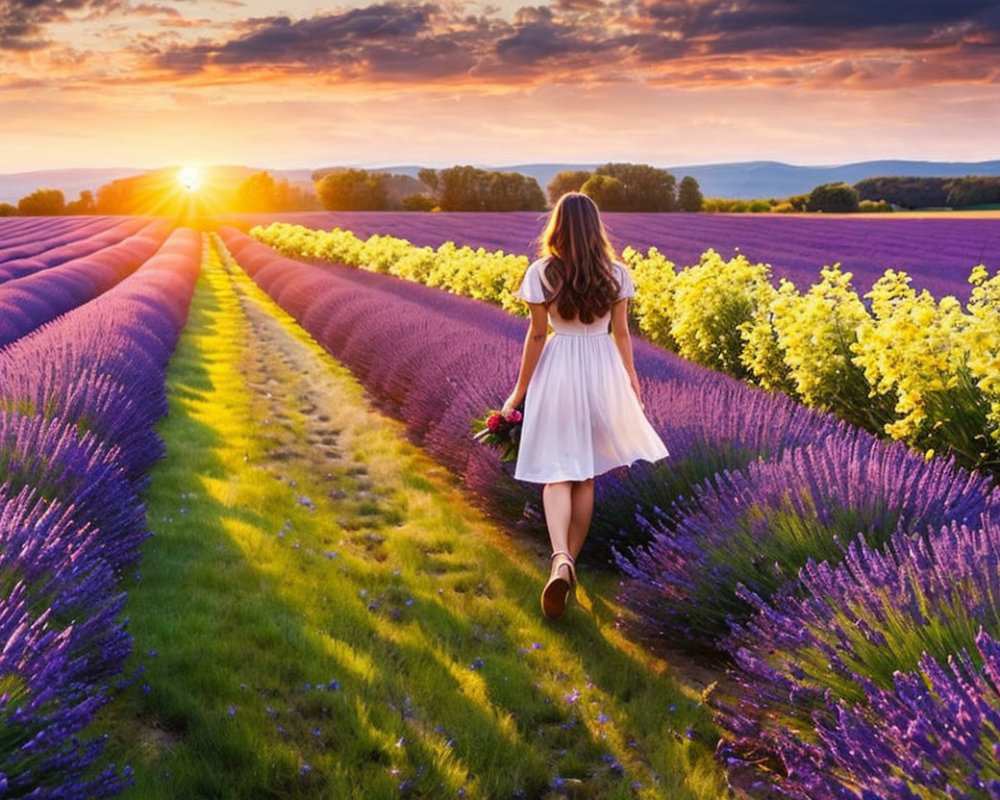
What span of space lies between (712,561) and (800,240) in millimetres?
20270

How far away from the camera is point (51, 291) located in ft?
38.5

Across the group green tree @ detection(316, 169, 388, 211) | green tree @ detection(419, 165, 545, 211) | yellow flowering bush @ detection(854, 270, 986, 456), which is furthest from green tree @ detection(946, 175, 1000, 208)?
yellow flowering bush @ detection(854, 270, 986, 456)

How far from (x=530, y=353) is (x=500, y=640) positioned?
3.71 feet

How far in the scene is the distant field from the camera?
14953 millimetres

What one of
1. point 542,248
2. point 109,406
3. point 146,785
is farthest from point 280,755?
point 109,406

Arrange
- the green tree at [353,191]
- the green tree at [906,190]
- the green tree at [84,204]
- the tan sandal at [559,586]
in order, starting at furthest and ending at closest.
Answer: the green tree at [84,204], the green tree at [353,191], the green tree at [906,190], the tan sandal at [559,586]

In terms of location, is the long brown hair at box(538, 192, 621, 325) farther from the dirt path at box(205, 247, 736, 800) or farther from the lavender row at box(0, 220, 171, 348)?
the lavender row at box(0, 220, 171, 348)

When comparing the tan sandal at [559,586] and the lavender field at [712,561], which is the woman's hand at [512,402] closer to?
the lavender field at [712,561]

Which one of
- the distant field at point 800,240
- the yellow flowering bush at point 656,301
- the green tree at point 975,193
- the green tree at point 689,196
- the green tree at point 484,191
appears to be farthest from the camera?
the green tree at point 484,191

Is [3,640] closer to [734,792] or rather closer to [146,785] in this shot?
[146,785]

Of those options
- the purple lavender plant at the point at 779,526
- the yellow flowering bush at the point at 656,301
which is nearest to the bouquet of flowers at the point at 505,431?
the purple lavender plant at the point at 779,526

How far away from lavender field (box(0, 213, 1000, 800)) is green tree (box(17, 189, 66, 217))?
68.2 meters

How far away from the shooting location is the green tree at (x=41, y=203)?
65.8 meters

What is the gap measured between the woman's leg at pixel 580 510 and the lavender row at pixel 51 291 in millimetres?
6627
